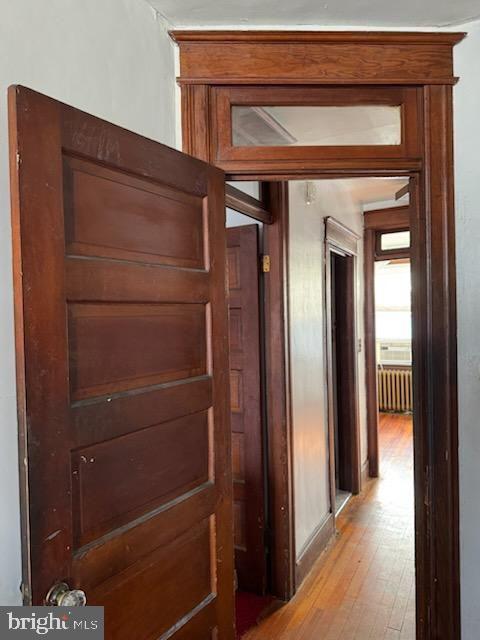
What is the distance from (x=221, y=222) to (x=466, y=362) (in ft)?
3.08

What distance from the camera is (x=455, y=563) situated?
62.1 inches

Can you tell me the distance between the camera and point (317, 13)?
153 centimetres

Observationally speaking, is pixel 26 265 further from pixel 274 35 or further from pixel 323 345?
pixel 323 345

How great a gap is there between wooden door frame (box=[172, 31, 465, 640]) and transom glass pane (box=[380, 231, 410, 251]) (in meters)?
3.37

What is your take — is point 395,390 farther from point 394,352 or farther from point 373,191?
point 373,191

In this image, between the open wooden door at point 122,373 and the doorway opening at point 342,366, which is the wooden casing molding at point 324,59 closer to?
the open wooden door at point 122,373

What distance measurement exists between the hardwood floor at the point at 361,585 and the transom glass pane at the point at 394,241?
248cm

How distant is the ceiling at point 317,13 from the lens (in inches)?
57.9

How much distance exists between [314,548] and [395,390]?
4.92 m

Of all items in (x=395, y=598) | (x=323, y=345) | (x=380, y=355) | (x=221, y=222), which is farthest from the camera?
(x=380, y=355)

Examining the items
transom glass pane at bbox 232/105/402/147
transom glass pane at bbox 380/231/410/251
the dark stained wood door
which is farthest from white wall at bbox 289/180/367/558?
transom glass pane at bbox 380/231/410/251

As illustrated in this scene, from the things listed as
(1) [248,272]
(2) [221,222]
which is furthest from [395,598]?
(2) [221,222]

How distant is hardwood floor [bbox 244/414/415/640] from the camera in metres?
2.34

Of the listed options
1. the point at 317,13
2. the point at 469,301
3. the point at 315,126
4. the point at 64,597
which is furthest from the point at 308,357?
the point at 64,597
